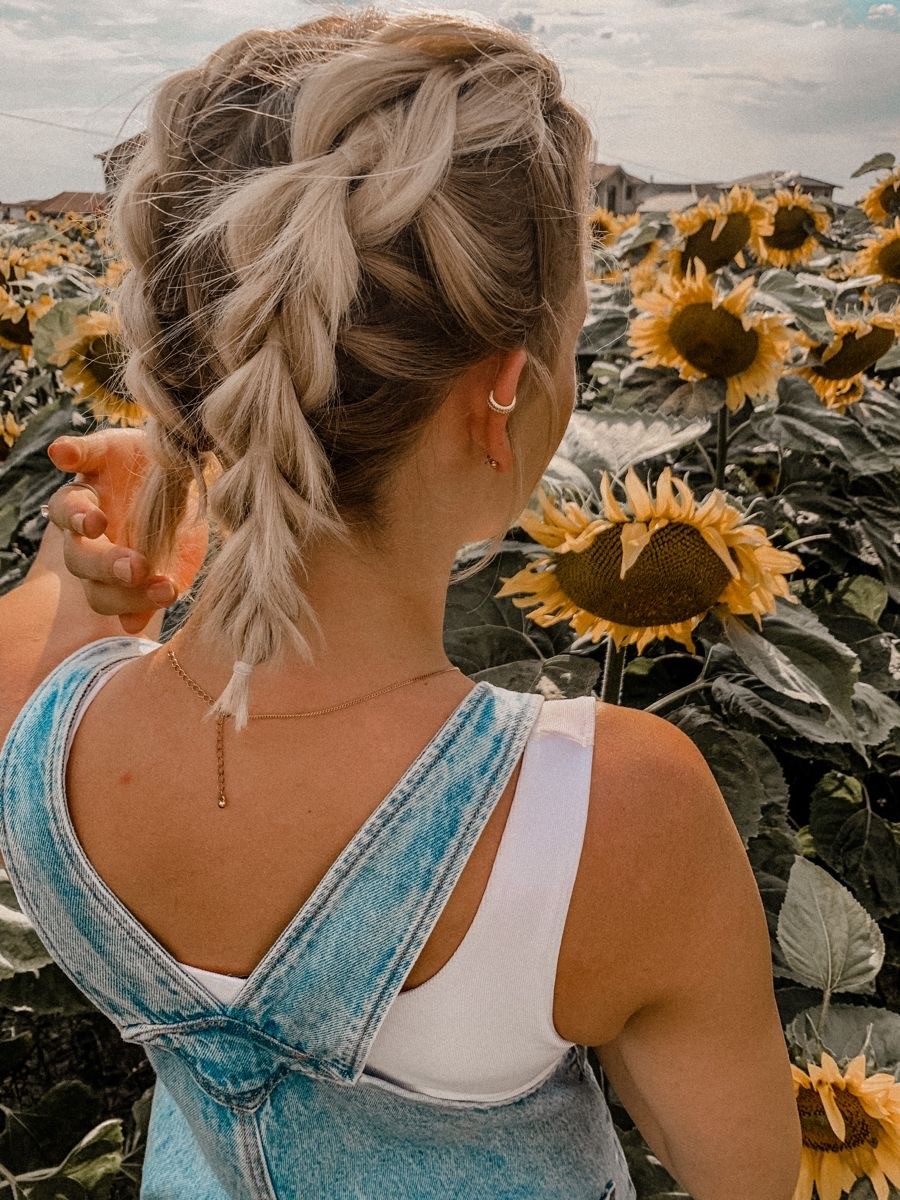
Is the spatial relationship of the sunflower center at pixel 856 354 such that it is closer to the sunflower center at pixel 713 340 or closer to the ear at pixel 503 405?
the sunflower center at pixel 713 340

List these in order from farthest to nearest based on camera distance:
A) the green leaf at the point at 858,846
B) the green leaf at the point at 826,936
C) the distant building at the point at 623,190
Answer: the distant building at the point at 623,190, the green leaf at the point at 858,846, the green leaf at the point at 826,936

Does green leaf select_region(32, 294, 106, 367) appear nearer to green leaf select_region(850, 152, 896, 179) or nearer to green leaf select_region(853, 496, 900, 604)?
green leaf select_region(853, 496, 900, 604)

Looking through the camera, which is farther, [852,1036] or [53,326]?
[53,326]

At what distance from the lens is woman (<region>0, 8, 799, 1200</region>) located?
0.68m

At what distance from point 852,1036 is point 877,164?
306cm

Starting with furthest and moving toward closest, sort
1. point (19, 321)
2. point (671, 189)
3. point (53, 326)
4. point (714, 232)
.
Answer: point (671, 189) < point (19, 321) < point (714, 232) < point (53, 326)

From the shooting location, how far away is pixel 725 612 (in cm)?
116

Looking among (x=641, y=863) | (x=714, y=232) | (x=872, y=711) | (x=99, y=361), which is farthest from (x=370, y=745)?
(x=714, y=232)

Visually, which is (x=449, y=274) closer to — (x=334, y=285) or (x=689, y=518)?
(x=334, y=285)

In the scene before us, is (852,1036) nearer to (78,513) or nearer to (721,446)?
(78,513)

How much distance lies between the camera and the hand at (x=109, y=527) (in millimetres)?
914

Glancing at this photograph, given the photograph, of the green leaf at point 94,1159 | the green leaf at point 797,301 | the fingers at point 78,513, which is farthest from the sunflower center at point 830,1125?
the green leaf at point 797,301

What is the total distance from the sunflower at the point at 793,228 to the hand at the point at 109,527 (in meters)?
2.31

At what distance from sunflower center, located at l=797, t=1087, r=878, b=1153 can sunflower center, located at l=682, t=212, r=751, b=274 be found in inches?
74.3
